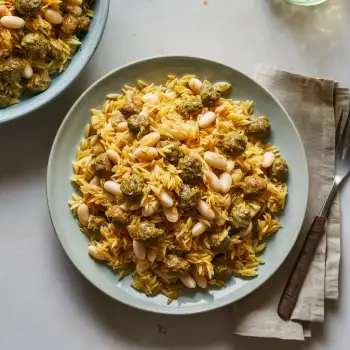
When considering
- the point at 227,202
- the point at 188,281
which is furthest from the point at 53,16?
the point at 188,281

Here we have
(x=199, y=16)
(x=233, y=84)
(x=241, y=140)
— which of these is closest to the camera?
(x=241, y=140)

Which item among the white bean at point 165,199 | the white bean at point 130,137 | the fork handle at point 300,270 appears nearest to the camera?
the white bean at point 165,199

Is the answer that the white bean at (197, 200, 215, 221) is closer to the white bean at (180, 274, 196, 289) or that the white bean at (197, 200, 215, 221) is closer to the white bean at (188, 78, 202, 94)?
the white bean at (180, 274, 196, 289)

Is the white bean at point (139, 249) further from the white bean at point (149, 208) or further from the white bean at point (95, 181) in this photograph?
the white bean at point (95, 181)

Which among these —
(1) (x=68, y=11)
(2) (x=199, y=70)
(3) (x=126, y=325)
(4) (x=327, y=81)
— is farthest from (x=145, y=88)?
(3) (x=126, y=325)

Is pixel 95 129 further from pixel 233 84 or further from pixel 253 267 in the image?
pixel 253 267

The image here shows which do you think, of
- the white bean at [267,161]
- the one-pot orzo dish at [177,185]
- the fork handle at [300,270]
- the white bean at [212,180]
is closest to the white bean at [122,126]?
the one-pot orzo dish at [177,185]
